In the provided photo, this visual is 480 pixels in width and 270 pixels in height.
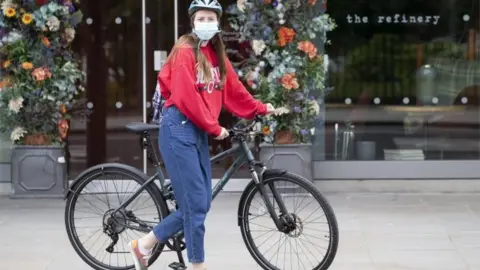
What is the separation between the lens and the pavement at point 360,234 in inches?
255

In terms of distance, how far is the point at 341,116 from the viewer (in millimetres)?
9641

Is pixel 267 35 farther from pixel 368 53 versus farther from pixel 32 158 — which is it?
pixel 32 158

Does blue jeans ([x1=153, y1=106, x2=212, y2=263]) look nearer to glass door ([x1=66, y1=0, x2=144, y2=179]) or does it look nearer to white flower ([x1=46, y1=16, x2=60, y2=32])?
white flower ([x1=46, y1=16, x2=60, y2=32])

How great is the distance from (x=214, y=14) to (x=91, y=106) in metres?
4.49

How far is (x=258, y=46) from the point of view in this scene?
28.5 ft

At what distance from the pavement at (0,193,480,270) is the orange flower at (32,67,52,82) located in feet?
3.89

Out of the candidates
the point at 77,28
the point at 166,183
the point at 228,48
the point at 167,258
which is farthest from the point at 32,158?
the point at 166,183

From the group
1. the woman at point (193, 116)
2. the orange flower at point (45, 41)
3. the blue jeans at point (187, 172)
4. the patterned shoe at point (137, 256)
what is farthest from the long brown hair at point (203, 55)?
the orange flower at point (45, 41)

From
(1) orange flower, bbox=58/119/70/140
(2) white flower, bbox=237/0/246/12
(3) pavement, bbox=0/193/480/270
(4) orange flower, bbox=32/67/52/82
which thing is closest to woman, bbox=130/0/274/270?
(3) pavement, bbox=0/193/480/270

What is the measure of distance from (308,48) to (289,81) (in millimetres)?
358

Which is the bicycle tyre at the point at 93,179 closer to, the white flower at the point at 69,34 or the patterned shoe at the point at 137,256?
the patterned shoe at the point at 137,256

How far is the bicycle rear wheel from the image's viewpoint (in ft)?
18.4

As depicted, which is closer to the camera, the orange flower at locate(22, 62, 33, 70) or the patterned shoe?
the patterned shoe

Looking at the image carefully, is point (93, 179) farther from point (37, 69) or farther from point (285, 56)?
point (285, 56)
